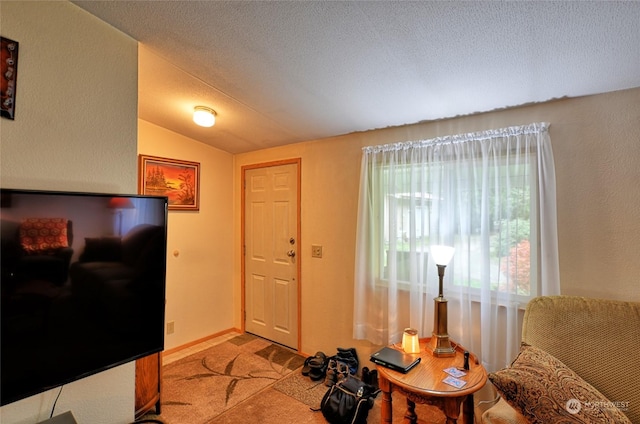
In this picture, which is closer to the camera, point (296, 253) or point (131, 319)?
point (131, 319)

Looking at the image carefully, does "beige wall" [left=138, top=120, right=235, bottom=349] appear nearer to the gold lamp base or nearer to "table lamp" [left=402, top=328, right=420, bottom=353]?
"table lamp" [left=402, top=328, right=420, bottom=353]

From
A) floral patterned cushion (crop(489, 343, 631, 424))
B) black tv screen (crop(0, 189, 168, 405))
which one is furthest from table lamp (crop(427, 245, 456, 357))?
black tv screen (crop(0, 189, 168, 405))

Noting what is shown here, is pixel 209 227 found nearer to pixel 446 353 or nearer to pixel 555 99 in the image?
pixel 446 353

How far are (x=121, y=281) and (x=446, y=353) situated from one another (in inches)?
71.9

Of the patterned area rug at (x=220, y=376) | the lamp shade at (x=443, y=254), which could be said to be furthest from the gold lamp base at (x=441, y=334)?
the patterned area rug at (x=220, y=376)

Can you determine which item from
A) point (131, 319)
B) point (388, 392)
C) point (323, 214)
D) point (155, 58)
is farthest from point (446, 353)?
point (155, 58)

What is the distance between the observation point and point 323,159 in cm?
286

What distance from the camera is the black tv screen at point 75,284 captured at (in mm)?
1075

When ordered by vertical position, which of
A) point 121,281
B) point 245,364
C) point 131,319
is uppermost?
point 121,281

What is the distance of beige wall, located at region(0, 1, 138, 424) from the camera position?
1.21m

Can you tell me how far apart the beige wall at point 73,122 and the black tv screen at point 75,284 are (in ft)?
0.61

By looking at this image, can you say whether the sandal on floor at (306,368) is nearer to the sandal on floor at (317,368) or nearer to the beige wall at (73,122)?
the sandal on floor at (317,368)

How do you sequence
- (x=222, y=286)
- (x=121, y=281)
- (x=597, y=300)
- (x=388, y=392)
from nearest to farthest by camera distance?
(x=121, y=281) → (x=597, y=300) → (x=388, y=392) → (x=222, y=286)

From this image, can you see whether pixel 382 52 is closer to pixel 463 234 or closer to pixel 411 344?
pixel 463 234
